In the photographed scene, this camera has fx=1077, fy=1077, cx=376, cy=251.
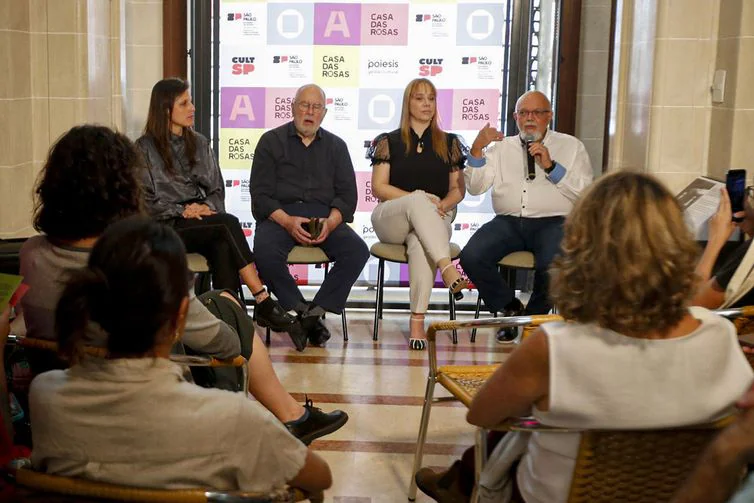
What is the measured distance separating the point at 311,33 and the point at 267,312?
2082 mm

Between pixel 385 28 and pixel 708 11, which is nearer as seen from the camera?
pixel 708 11

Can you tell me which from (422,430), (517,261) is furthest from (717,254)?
(517,261)

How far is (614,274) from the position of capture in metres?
2.03

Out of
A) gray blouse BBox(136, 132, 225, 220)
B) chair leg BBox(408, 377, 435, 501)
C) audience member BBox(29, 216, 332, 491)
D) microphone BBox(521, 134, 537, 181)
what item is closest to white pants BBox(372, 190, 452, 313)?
microphone BBox(521, 134, 537, 181)

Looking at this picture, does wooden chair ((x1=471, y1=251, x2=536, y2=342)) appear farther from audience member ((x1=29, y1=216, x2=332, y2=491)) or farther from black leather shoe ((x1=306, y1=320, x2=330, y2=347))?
audience member ((x1=29, y1=216, x2=332, y2=491))

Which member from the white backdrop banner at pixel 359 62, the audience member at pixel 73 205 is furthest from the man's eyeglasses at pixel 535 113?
the audience member at pixel 73 205

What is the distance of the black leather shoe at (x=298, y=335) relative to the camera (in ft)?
17.7

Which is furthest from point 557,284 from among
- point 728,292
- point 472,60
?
point 472,60

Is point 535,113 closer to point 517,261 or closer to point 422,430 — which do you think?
point 517,261

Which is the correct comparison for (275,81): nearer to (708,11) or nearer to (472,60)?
(472,60)

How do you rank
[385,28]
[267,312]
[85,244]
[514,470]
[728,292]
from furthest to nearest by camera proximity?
[385,28] < [267,312] < [728,292] < [85,244] < [514,470]

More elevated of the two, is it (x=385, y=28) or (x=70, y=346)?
(x=385, y=28)

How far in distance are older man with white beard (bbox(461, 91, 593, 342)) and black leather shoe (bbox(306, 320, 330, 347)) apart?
82 centimetres

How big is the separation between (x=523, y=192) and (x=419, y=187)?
564 mm
